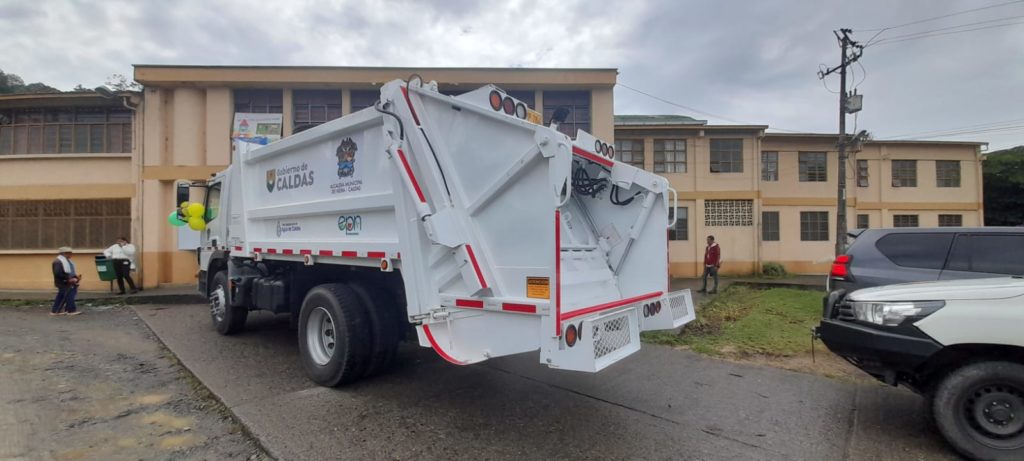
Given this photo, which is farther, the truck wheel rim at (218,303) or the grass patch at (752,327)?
the truck wheel rim at (218,303)

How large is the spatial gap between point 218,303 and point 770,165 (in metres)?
19.5

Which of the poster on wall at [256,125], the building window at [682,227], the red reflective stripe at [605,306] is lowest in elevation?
the red reflective stripe at [605,306]

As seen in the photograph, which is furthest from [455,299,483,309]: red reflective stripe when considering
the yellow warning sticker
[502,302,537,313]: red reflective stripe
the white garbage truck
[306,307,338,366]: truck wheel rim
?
[306,307,338,366]: truck wheel rim

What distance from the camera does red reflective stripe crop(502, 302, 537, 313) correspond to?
137 inches

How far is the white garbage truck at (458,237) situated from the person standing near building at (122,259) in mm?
9024

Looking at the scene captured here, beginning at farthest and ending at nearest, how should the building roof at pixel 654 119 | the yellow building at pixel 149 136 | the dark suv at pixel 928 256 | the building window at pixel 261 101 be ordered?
the building roof at pixel 654 119
the building window at pixel 261 101
the yellow building at pixel 149 136
the dark suv at pixel 928 256

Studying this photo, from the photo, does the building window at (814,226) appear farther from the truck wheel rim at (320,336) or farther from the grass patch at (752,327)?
the truck wheel rim at (320,336)

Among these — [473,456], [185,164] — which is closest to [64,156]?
[185,164]

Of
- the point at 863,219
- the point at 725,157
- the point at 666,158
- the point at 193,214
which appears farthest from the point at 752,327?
the point at 863,219

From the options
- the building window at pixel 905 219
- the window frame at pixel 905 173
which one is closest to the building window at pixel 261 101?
the window frame at pixel 905 173

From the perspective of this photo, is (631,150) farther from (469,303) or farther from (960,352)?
(469,303)

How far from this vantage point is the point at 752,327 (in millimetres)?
8016

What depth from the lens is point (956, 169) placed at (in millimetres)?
21359

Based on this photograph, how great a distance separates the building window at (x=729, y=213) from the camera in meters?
18.8
